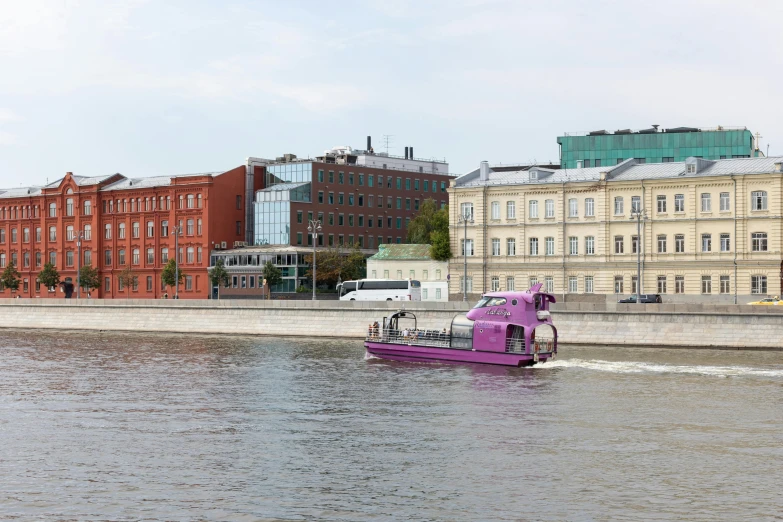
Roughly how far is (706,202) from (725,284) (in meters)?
7.09

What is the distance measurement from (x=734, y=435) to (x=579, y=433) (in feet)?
17.0

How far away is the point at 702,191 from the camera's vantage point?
92.6m

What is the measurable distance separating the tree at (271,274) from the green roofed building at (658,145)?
43.6 m

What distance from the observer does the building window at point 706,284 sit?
9181 cm

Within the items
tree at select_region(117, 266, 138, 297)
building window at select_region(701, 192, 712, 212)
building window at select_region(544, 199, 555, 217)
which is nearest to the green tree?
building window at select_region(544, 199, 555, 217)

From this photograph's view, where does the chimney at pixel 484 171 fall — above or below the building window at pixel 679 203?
above

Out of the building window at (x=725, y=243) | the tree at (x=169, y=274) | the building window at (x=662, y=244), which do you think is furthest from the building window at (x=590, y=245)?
the tree at (x=169, y=274)

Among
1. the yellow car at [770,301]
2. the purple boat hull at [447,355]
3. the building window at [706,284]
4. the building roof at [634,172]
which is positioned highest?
A: the building roof at [634,172]

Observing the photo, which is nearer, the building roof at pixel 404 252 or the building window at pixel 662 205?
the building window at pixel 662 205

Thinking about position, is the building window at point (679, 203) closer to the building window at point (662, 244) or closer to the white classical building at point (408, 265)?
the building window at point (662, 244)

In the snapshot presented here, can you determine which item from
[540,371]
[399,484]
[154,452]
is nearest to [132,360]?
[540,371]

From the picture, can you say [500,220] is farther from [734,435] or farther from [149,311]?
[734,435]

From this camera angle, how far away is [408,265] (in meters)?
115

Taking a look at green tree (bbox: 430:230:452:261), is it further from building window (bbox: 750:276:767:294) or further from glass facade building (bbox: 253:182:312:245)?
building window (bbox: 750:276:767:294)
